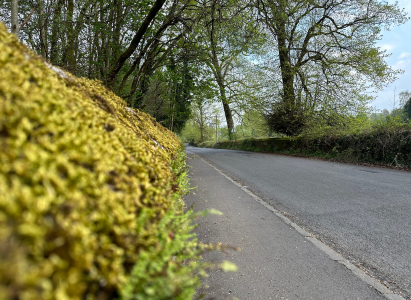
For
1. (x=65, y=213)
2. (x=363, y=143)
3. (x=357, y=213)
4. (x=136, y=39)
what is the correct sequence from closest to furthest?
(x=65, y=213)
(x=357, y=213)
(x=136, y=39)
(x=363, y=143)

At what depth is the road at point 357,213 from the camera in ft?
9.57

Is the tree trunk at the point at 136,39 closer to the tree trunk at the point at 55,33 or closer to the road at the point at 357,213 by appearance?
the tree trunk at the point at 55,33

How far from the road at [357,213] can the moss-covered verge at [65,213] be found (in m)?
2.92

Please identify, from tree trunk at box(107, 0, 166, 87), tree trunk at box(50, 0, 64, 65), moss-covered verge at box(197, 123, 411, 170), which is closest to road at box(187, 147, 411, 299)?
moss-covered verge at box(197, 123, 411, 170)

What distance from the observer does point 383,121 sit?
486 inches

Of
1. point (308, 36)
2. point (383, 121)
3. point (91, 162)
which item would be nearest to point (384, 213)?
point (91, 162)

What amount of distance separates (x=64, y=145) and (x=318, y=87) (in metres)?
18.7

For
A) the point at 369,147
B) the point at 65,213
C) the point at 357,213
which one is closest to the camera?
the point at 65,213

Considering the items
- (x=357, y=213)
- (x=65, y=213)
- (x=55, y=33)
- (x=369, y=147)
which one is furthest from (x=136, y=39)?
(x=369, y=147)

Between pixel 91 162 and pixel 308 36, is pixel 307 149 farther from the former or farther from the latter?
pixel 91 162

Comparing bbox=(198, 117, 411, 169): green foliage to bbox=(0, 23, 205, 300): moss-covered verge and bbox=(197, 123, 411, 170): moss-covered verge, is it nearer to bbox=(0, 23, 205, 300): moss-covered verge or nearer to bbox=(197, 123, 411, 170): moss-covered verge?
bbox=(197, 123, 411, 170): moss-covered verge

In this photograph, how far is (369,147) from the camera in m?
11.9

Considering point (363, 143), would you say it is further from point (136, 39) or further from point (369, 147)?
point (136, 39)

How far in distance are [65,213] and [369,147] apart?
14.4 m
